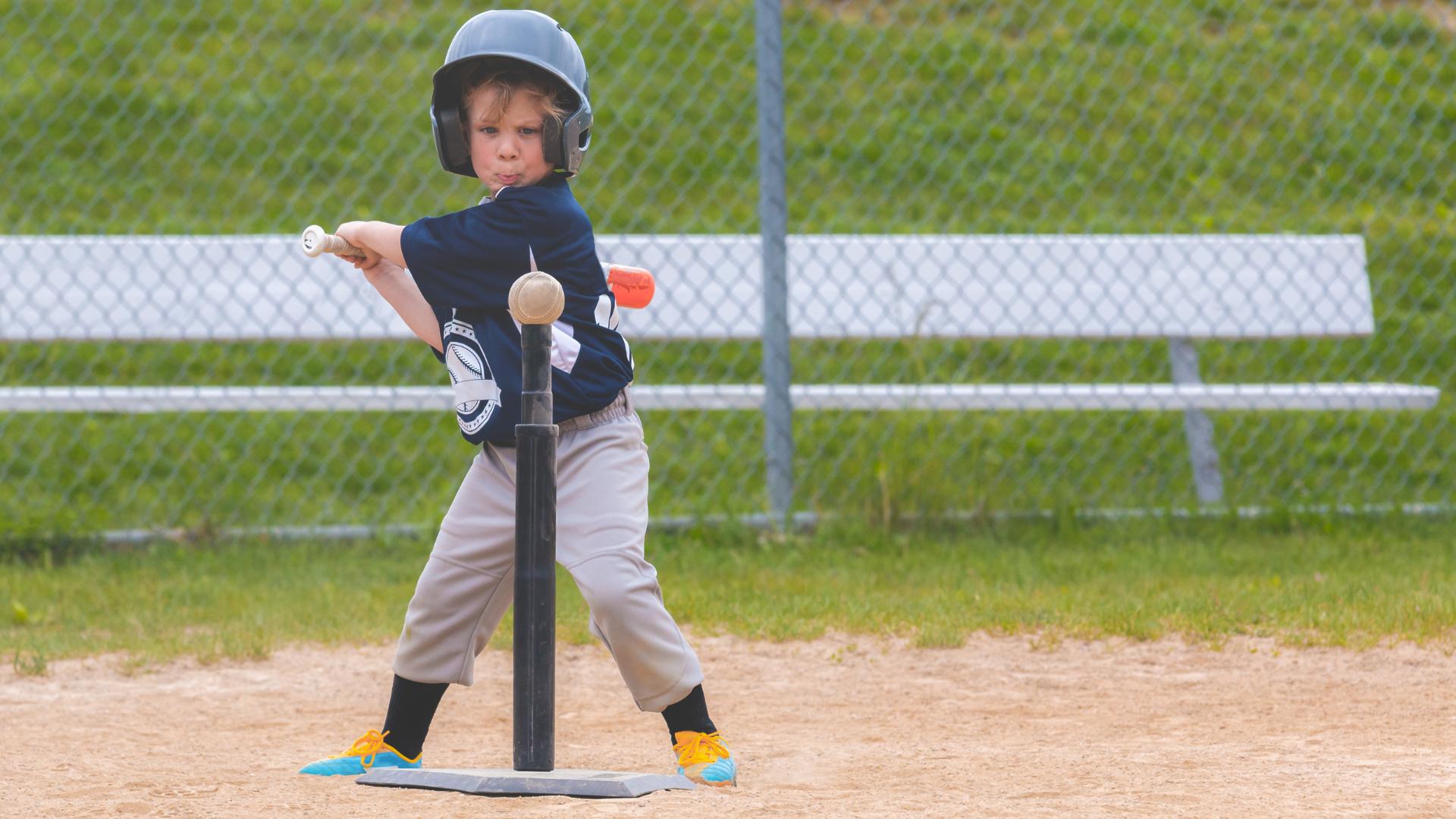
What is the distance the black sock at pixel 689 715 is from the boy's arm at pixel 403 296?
0.77 metres

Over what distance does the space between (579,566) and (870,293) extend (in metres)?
3.30

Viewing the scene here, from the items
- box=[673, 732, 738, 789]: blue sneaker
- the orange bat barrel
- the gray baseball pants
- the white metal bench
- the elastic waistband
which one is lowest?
box=[673, 732, 738, 789]: blue sneaker

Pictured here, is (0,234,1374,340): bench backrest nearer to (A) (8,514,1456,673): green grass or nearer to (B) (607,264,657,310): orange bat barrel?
(A) (8,514,1456,673): green grass

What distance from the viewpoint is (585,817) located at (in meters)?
2.28

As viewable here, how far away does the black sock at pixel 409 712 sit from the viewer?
9.27 ft

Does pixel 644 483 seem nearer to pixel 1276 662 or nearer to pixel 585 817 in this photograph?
pixel 585 817

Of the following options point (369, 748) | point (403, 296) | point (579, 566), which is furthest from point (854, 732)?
point (403, 296)

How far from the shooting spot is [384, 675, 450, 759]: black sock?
2824 mm

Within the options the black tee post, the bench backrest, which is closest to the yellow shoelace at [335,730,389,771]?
the black tee post

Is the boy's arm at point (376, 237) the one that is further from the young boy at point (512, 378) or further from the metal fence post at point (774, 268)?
the metal fence post at point (774, 268)

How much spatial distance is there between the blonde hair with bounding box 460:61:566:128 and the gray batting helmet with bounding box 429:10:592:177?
0.02 meters

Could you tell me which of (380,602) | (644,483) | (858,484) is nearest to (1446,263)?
(858,484)

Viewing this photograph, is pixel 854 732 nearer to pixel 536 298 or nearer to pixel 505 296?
pixel 505 296

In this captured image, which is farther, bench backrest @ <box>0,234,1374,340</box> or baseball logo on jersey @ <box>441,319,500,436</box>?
bench backrest @ <box>0,234,1374,340</box>
